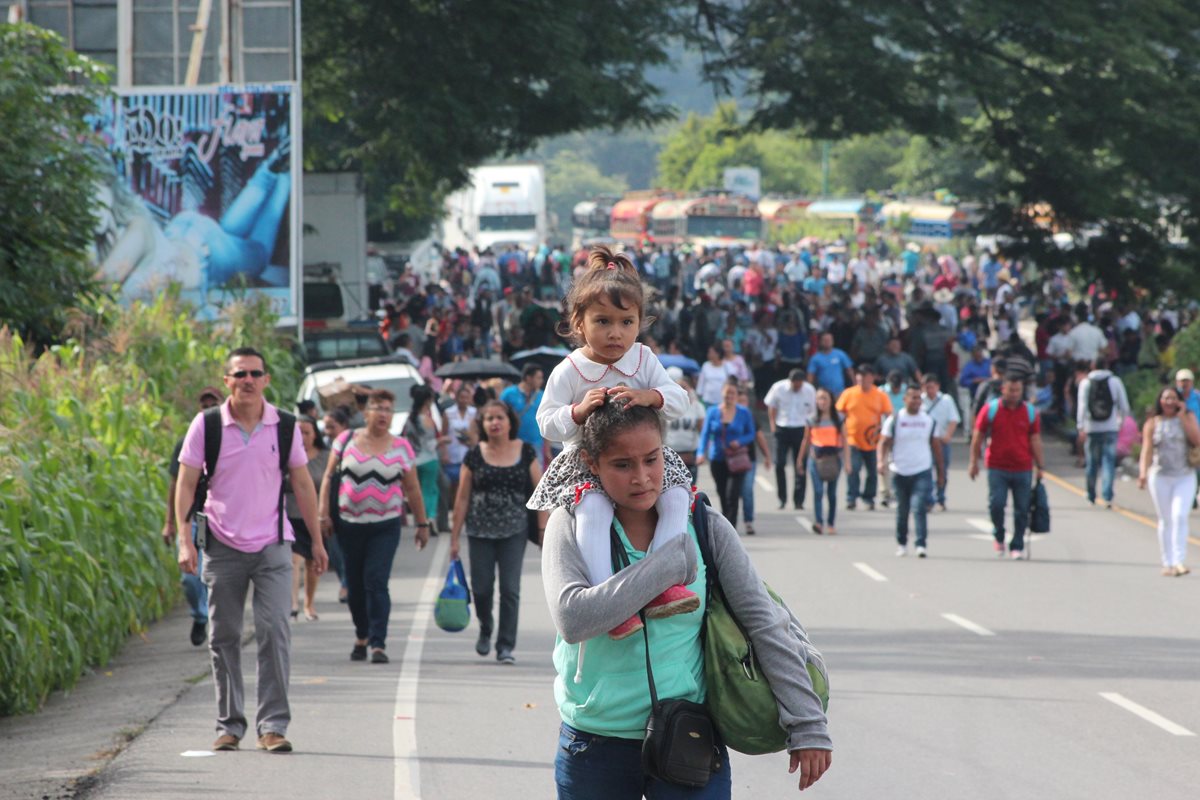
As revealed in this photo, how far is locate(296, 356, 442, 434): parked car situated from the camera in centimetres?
2169

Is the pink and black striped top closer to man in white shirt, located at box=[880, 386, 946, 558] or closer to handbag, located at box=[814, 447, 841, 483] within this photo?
man in white shirt, located at box=[880, 386, 946, 558]

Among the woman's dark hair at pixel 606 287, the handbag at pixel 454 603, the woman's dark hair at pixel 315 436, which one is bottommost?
the handbag at pixel 454 603

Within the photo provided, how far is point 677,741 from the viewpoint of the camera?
442cm

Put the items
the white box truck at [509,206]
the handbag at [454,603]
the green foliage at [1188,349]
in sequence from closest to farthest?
1. the handbag at [454,603]
2. the green foliage at [1188,349]
3. the white box truck at [509,206]

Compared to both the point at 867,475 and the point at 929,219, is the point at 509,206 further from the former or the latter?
the point at 867,475

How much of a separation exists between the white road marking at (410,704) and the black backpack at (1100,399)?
9.44 m

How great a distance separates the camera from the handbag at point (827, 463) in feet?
66.4

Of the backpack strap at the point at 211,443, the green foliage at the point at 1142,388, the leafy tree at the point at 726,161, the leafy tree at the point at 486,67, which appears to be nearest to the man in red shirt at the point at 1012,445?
the green foliage at the point at 1142,388

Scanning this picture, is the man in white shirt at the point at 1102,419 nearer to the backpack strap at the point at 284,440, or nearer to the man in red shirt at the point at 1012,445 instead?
the man in red shirt at the point at 1012,445

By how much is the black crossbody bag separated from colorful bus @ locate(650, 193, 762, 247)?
75.2 metres

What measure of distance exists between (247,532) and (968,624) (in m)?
6.90

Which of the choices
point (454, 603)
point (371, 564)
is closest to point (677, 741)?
point (454, 603)

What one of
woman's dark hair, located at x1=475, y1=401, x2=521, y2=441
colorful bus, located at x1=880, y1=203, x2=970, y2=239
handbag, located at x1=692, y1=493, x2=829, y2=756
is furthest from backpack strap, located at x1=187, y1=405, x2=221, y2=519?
colorful bus, located at x1=880, y1=203, x2=970, y2=239

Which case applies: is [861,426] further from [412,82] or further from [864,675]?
[412,82]
